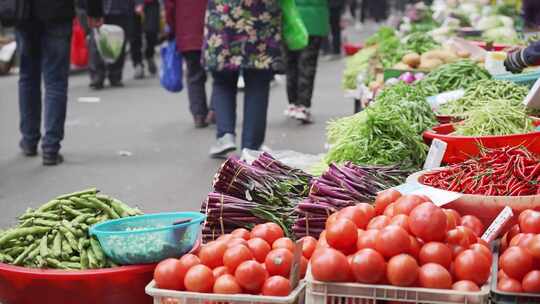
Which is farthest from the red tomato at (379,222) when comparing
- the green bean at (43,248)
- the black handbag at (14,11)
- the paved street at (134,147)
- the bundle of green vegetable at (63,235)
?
the black handbag at (14,11)

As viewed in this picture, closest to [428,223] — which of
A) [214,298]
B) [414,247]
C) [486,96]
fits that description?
[414,247]

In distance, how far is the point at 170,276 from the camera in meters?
3.15

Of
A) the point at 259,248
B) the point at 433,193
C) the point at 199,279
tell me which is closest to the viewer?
the point at 199,279

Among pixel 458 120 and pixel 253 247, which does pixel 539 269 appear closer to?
pixel 253 247

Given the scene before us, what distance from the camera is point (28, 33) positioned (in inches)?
318

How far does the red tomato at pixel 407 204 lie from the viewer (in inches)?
124

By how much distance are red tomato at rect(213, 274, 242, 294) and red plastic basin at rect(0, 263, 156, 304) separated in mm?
552

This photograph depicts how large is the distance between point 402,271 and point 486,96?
2992 mm

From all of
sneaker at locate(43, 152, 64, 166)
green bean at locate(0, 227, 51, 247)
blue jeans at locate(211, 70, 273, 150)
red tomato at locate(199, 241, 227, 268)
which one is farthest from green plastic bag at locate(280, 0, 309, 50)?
red tomato at locate(199, 241, 227, 268)

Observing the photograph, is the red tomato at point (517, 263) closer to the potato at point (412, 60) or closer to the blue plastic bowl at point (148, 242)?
the blue plastic bowl at point (148, 242)

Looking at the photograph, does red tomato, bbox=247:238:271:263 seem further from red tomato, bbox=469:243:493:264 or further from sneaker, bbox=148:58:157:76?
sneaker, bbox=148:58:157:76

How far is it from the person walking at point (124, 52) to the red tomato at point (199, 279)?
33.0ft

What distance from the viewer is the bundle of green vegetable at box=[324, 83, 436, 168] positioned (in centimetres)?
478

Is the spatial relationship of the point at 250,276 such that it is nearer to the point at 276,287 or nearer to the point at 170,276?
the point at 276,287
